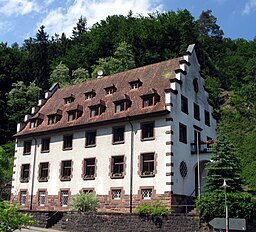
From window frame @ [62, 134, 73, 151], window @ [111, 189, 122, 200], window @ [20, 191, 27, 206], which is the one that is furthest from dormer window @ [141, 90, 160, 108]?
window @ [20, 191, 27, 206]

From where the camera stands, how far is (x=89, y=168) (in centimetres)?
3516

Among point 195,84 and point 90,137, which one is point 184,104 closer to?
point 195,84

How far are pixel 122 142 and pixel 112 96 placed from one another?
6046 millimetres

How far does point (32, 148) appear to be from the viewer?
1582 inches

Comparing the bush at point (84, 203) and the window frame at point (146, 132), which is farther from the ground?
the window frame at point (146, 132)

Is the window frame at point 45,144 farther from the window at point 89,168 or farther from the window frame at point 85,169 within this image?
the window at point 89,168

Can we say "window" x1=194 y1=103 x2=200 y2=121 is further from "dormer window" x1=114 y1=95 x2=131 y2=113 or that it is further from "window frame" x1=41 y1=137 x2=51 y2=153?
"window frame" x1=41 y1=137 x2=51 y2=153

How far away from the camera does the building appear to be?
31.5m

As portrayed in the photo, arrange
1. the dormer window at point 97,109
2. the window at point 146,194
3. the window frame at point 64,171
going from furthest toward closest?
the dormer window at point 97,109 → the window frame at point 64,171 → the window at point 146,194

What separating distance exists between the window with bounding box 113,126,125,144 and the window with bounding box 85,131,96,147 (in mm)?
2388

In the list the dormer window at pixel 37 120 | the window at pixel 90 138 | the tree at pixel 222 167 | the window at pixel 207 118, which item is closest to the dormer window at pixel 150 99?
the window at pixel 90 138

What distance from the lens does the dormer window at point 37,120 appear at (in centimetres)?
4119

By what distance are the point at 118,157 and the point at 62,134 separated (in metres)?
7.42

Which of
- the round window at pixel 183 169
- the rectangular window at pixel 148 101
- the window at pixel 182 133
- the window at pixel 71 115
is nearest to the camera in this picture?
the round window at pixel 183 169
